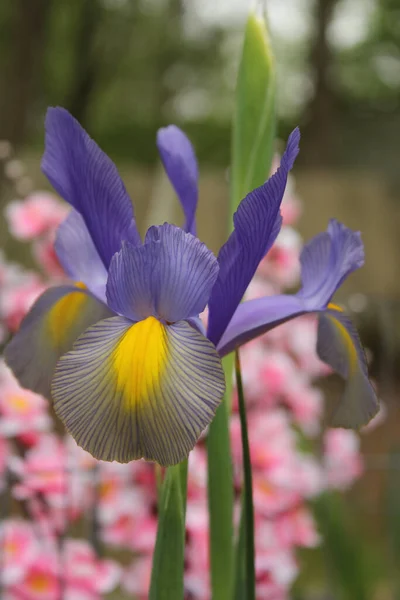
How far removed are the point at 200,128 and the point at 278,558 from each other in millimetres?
6462

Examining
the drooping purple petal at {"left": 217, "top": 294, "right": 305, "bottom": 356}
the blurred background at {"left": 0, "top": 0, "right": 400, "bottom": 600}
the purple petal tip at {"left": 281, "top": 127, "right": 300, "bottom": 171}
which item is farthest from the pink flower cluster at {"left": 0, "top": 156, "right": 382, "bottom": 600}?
the blurred background at {"left": 0, "top": 0, "right": 400, "bottom": 600}

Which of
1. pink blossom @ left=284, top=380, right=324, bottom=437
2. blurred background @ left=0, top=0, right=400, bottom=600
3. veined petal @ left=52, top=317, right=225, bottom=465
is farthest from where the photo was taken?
blurred background @ left=0, top=0, right=400, bottom=600

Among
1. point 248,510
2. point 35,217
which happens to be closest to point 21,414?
point 35,217

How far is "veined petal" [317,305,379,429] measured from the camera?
1.65 ft

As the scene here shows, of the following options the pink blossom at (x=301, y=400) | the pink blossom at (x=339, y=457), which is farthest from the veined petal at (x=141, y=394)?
the pink blossom at (x=339, y=457)

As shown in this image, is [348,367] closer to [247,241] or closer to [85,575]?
[247,241]

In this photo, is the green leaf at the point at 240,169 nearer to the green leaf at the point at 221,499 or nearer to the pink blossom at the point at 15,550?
the green leaf at the point at 221,499

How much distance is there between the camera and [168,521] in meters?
0.45

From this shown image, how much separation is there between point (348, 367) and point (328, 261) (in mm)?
77

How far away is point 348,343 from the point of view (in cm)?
51

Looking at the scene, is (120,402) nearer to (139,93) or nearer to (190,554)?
(190,554)

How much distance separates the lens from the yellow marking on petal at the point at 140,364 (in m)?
0.37

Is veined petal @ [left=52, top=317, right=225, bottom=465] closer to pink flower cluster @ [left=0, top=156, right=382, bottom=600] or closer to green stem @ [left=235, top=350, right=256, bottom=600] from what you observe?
green stem @ [left=235, top=350, right=256, bottom=600]

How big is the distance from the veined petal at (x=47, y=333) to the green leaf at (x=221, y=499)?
0.35 ft
